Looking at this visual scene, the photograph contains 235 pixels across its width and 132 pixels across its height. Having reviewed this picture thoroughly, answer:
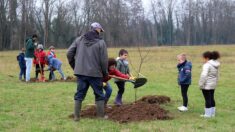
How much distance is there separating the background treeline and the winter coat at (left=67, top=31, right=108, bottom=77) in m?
47.4

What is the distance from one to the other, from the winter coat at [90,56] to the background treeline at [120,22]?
155 ft

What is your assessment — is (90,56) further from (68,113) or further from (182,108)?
(182,108)

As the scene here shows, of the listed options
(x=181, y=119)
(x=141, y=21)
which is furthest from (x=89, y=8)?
(x=181, y=119)

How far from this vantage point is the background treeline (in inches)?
3282

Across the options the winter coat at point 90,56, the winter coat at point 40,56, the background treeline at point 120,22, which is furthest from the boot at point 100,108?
the background treeline at point 120,22

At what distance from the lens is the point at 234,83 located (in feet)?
63.6

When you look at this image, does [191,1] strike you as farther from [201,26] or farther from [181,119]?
[181,119]

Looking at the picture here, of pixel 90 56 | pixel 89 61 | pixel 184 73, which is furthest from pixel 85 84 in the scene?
pixel 184 73

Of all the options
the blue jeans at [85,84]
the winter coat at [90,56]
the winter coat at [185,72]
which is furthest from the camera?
the winter coat at [185,72]

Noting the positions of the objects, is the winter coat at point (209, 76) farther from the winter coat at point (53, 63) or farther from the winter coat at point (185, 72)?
the winter coat at point (53, 63)

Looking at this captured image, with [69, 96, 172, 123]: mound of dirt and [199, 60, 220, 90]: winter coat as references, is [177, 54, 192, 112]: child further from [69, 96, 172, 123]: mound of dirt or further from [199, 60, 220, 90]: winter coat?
[69, 96, 172, 123]: mound of dirt

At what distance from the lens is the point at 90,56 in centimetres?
865

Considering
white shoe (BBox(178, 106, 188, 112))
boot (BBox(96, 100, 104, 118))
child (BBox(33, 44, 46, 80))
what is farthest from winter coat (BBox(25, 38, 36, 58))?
boot (BBox(96, 100, 104, 118))

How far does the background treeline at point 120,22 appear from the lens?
274 feet
